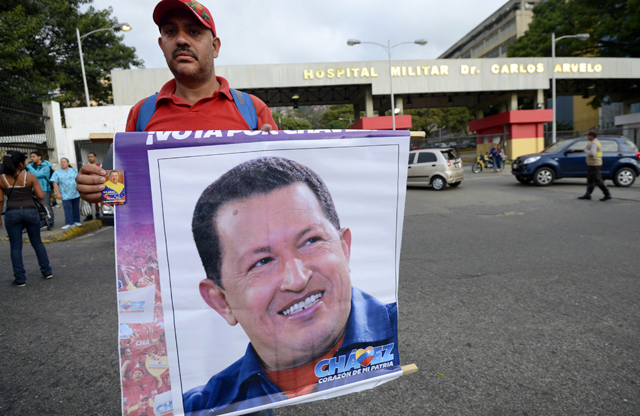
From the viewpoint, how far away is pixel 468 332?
316cm

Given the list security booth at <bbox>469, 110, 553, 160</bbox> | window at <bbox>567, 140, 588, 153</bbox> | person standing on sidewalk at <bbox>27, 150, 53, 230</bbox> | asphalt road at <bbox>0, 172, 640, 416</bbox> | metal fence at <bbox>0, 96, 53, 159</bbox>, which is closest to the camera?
asphalt road at <bbox>0, 172, 640, 416</bbox>

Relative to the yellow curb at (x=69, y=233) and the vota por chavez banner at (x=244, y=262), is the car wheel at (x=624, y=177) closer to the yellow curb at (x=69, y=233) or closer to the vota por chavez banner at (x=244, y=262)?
the vota por chavez banner at (x=244, y=262)

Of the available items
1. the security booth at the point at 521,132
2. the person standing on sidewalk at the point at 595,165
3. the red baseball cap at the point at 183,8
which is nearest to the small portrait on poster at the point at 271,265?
the red baseball cap at the point at 183,8

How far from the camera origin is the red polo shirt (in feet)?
5.21

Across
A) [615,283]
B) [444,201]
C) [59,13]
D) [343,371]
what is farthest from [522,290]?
[59,13]

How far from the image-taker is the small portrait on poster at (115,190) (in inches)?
47.3

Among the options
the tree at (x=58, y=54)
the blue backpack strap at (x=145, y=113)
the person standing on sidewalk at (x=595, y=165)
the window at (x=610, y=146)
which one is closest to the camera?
the blue backpack strap at (x=145, y=113)

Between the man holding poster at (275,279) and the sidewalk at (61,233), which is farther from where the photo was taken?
the sidewalk at (61,233)

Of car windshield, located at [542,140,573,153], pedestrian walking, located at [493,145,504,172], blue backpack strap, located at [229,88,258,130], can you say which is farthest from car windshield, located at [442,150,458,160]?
blue backpack strap, located at [229,88,258,130]

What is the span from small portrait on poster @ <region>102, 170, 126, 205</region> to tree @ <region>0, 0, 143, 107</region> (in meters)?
18.1

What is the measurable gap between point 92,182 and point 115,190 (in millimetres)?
111

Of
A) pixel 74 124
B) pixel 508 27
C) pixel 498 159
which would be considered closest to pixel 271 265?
pixel 74 124

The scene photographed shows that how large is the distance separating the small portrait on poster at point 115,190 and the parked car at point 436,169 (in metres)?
14.5

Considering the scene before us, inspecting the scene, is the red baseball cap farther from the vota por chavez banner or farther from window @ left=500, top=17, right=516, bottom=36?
window @ left=500, top=17, right=516, bottom=36
